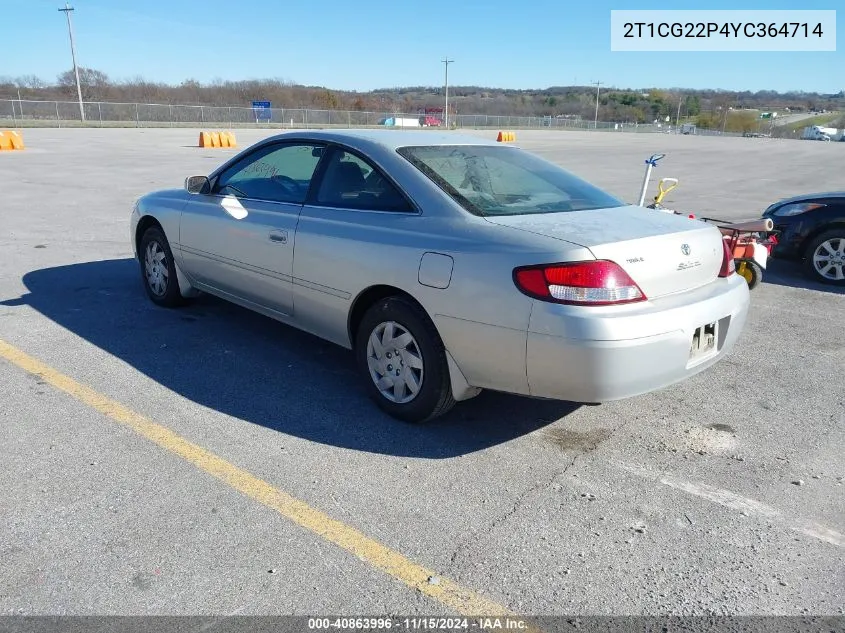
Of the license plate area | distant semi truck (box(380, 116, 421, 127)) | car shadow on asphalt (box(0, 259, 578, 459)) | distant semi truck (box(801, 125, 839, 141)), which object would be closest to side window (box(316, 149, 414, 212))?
car shadow on asphalt (box(0, 259, 578, 459))

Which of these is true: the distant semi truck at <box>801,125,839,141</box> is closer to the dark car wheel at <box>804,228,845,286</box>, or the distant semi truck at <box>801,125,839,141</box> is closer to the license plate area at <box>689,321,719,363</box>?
the dark car wheel at <box>804,228,845,286</box>

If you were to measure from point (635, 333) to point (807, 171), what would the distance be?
27226mm

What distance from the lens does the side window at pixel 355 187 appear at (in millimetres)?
3877

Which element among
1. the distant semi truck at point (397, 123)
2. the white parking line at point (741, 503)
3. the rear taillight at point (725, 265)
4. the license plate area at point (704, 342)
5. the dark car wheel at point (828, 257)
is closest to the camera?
the white parking line at point (741, 503)

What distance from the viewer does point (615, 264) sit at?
123 inches

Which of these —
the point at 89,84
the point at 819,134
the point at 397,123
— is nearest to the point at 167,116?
the point at 397,123

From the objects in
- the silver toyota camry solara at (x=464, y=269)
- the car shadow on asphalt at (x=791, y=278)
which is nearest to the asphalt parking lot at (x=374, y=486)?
the silver toyota camry solara at (x=464, y=269)

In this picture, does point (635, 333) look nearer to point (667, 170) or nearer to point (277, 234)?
point (277, 234)

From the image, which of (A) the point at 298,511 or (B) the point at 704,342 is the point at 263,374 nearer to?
(A) the point at 298,511

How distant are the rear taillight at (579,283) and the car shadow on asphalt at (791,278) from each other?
17.2 ft

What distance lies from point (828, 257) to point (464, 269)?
585 centimetres

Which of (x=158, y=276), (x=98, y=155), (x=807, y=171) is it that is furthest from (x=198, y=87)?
(x=158, y=276)

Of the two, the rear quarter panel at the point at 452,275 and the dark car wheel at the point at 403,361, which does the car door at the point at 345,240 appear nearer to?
the rear quarter panel at the point at 452,275

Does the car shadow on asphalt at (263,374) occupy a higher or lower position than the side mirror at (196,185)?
lower
